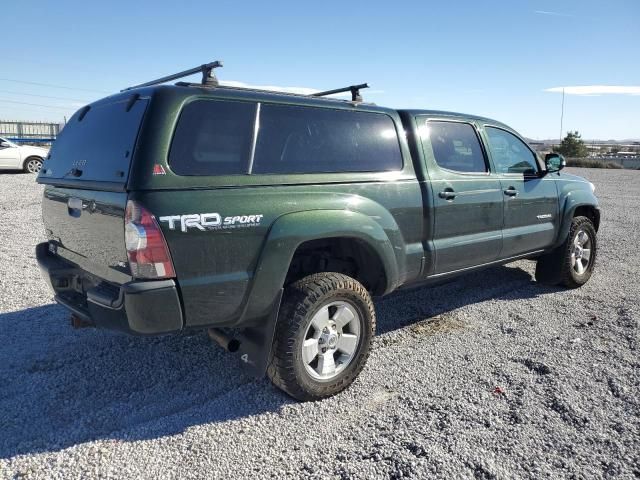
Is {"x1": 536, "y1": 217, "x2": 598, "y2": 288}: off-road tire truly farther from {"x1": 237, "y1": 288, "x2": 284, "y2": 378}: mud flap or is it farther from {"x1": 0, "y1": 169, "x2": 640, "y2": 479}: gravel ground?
{"x1": 237, "y1": 288, "x2": 284, "y2": 378}: mud flap

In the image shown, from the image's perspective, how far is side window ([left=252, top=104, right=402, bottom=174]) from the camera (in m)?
3.04

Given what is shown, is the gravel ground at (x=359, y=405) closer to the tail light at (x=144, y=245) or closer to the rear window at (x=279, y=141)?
the tail light at (x=144, y=245)

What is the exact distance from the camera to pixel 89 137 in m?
3.20

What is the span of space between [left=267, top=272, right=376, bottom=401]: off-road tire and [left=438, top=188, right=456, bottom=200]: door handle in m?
1.18

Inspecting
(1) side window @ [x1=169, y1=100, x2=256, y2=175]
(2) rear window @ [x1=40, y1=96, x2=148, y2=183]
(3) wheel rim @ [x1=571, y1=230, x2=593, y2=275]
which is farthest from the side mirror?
(2) rear window @ [x1=40, y1=96, x2=148, y2=183]

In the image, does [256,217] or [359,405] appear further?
[359,405]

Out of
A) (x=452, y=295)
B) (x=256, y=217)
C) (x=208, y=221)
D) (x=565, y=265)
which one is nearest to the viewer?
(x=208, y=221)

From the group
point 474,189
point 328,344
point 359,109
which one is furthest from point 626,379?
point 359,109

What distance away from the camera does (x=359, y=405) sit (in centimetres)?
315

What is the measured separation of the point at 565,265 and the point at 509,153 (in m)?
1.54

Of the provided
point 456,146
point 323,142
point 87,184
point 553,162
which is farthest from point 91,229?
point 553,162

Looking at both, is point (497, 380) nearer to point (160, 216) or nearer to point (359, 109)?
point (359, 109)

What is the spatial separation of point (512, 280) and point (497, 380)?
2.89 metres

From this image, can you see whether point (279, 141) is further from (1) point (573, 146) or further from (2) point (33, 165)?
(1) point (573, 146)
